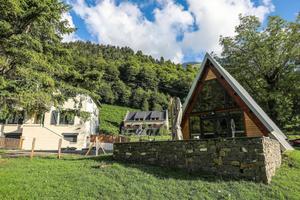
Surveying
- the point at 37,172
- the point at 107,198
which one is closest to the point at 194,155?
the point at 107,198

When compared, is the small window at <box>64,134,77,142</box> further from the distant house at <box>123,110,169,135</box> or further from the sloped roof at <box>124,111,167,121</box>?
the sloped roof at <box>124,111,167,121</box>

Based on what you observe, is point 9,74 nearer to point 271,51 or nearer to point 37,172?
point 37,172

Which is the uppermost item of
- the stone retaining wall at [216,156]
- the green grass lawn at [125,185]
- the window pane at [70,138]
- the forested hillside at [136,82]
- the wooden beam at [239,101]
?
Answer: the forested hillside at [136,82]

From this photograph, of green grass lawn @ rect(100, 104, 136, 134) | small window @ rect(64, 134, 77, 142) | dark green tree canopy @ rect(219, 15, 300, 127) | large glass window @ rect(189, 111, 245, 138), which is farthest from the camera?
green grass lawn @ rect(100, 104, 136, 134)

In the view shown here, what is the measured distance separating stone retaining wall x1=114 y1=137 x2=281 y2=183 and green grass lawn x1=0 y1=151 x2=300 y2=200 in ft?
1.58

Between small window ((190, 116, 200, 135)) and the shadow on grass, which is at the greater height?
small window ((190, 116, 200, 135))

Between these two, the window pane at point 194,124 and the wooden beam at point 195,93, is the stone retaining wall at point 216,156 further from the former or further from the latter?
the wooden beam at point 195,93

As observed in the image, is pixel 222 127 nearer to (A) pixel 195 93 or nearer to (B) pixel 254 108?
(B) pixel 254 108

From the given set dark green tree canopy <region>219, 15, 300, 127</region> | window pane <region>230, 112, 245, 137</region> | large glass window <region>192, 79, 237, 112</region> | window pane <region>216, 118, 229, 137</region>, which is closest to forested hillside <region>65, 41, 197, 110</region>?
dark green tree canopy <region>219, 15, 300, 127</region>

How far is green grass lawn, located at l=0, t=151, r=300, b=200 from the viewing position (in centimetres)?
672

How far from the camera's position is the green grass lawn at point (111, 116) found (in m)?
59.5

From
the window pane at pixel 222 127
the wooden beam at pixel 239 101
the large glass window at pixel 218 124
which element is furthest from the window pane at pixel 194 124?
the wooden beam at pixel 239 101

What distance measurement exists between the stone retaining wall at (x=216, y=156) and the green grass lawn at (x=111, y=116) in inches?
1836

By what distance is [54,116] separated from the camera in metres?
31.0
